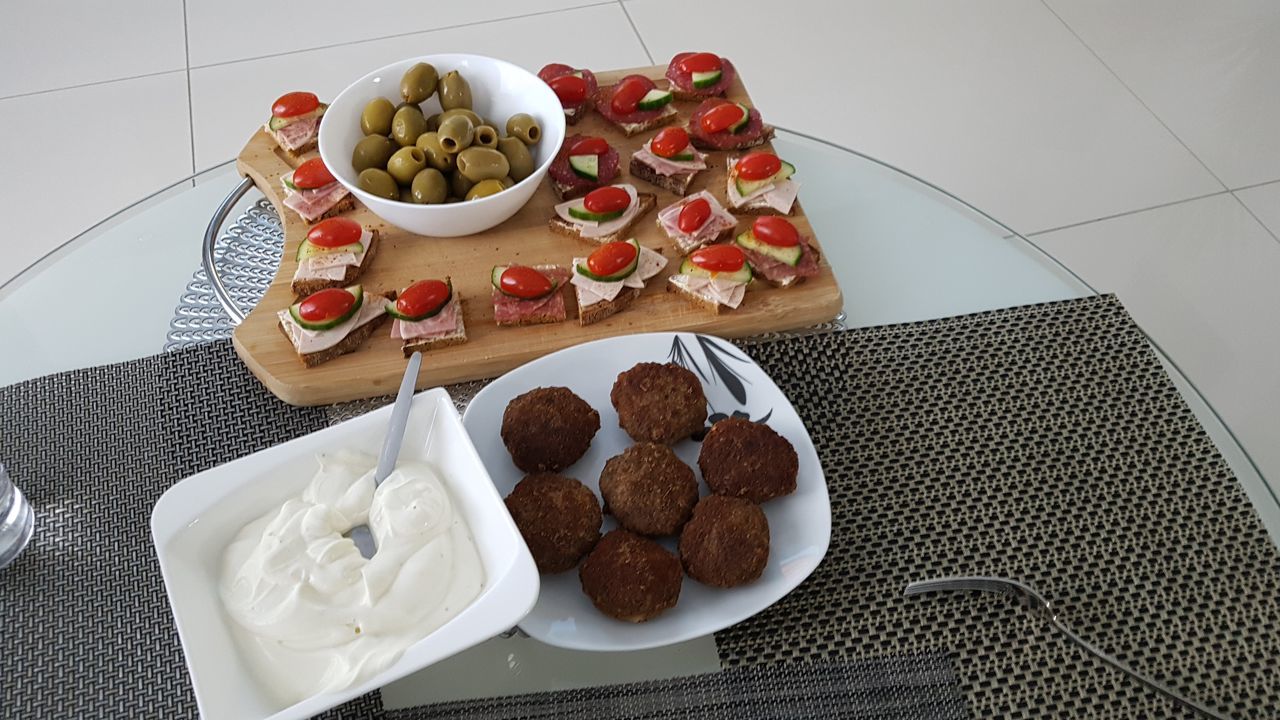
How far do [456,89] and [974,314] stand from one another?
4.16 feet

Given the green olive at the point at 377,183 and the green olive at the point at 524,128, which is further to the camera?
the green olive at the point at 524,128

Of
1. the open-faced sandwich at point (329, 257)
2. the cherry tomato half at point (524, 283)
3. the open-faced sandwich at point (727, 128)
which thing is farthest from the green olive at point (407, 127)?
the open-faced sandwich at point (727, 128)

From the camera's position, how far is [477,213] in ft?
7.16

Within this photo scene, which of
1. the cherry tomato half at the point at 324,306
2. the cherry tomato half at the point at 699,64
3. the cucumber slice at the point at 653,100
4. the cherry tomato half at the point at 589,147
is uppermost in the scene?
the cherry tomato half at the point at 699,64

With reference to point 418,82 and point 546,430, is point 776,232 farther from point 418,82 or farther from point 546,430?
point 418,82

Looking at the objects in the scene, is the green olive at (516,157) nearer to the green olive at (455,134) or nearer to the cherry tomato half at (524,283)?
the green olive at (455,134)

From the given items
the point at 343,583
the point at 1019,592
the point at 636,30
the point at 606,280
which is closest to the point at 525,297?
the point at 606,280

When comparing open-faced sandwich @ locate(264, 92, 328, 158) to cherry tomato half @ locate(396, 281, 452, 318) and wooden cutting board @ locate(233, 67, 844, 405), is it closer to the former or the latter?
wooden cutting board @ locate(233, 67, 844, 405)

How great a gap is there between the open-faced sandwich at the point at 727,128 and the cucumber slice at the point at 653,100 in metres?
0.09

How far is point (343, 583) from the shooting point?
→ 4.49 ft

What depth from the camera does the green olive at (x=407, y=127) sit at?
2275 mm

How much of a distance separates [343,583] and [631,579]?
410 mm

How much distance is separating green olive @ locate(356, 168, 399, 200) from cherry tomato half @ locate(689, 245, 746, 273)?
26.8 inches

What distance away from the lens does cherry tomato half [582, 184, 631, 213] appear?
223 centimetres
